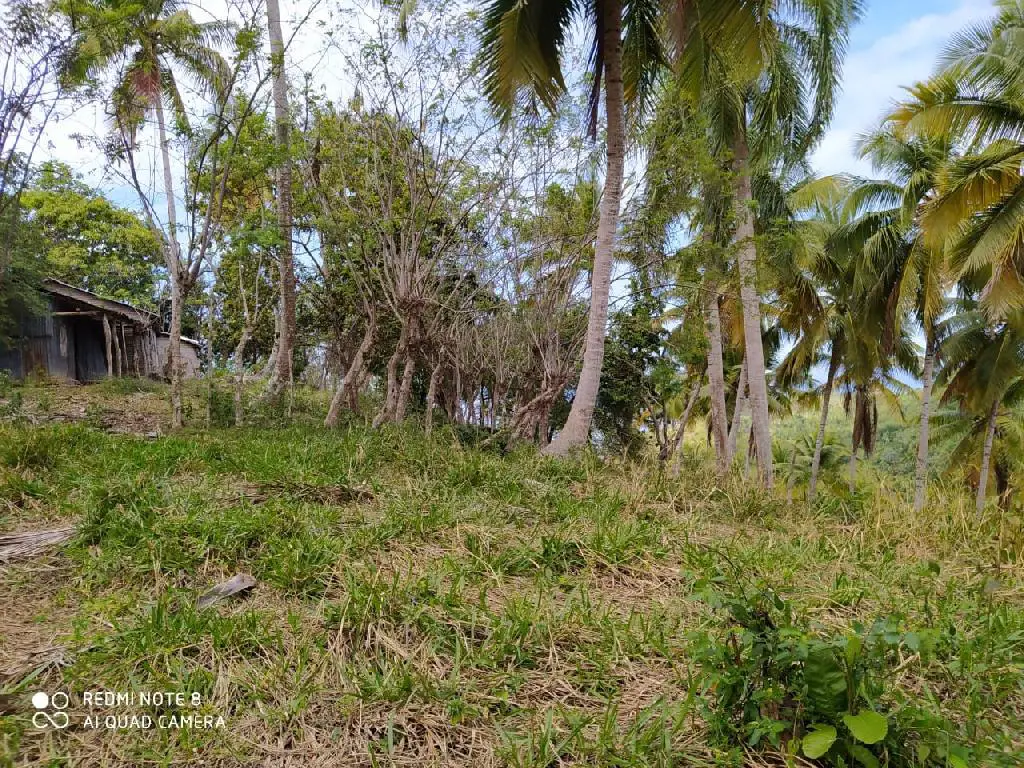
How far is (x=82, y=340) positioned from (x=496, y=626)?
23.0m

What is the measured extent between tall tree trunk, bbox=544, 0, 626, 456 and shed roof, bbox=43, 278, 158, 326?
17.0 metres

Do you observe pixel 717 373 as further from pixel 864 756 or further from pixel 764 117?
pixel 864 756

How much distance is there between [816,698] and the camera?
1927 mm

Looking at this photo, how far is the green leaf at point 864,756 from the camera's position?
5.87 ft

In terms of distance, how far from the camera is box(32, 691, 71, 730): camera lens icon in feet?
7.11

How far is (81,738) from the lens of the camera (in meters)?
2.11

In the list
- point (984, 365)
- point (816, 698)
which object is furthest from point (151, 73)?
point (984, 365)

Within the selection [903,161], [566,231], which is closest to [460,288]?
[566,231]

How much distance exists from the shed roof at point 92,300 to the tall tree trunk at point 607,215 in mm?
16990

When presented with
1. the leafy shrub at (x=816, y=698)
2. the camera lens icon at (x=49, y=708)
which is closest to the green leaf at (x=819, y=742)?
the leafy shrub at (x=816, y=698)

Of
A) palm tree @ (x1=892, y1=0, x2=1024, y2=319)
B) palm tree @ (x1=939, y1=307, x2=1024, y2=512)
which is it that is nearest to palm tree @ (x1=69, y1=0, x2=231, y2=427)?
palm tree @ (x1=892, y1=0, x2=1024, y2=319)

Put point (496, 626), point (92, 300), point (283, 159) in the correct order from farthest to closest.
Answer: point (92, 300), point (283, 159), point (496, 626)

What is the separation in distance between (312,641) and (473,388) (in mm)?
13084

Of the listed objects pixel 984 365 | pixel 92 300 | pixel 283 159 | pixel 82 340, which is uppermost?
pixel 283 159
